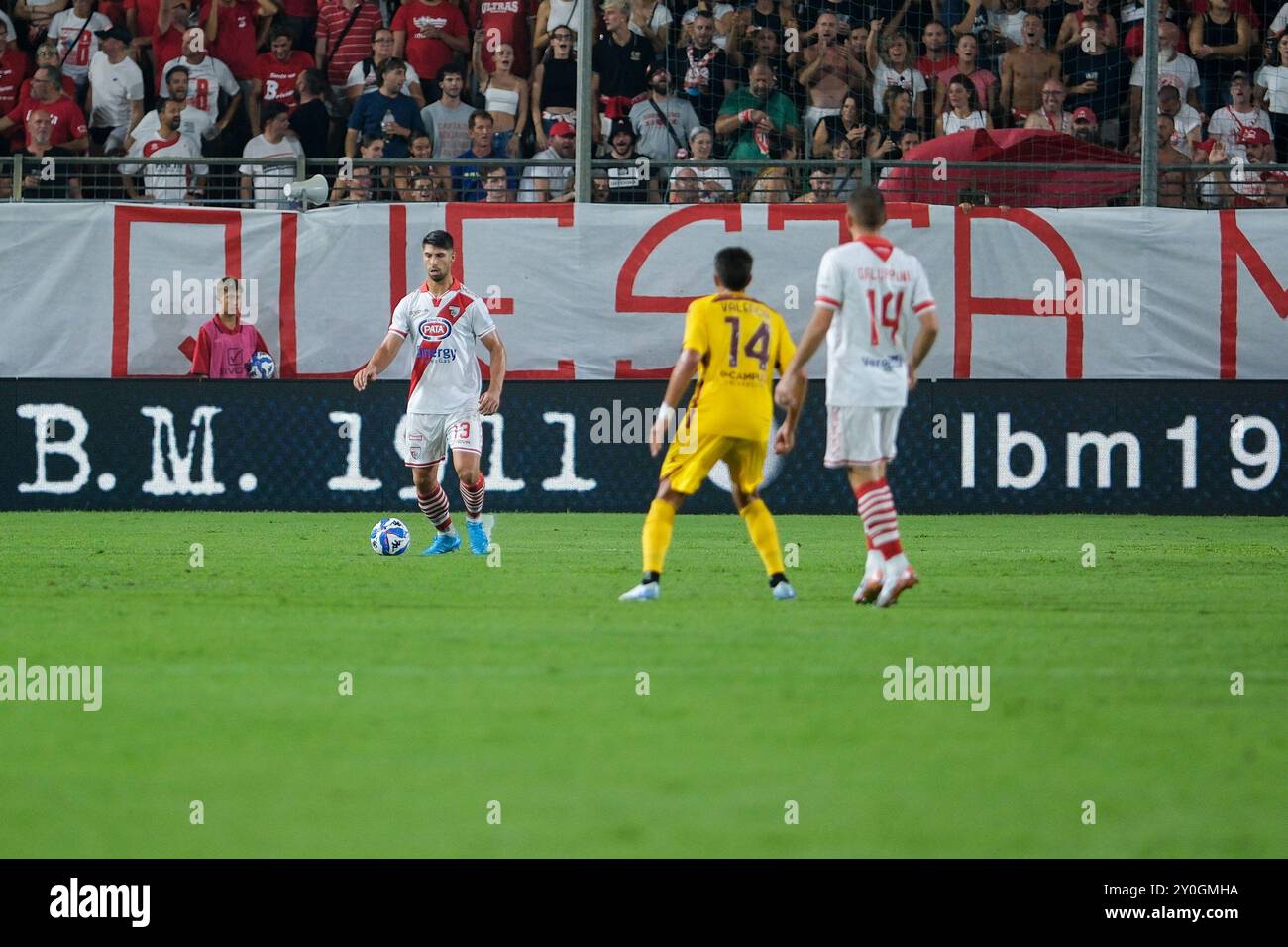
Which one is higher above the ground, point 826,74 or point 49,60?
point 49,60

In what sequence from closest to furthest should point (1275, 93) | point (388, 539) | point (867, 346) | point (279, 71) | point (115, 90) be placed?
point (867, 346)
point (388, 539)
point (1275, 93)
point (115, 90)
point (279, 71)

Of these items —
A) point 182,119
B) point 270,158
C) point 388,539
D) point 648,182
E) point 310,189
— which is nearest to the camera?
point 388,539

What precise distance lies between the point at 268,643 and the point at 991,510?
10228 mm

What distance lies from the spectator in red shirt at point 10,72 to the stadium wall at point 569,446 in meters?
3.78

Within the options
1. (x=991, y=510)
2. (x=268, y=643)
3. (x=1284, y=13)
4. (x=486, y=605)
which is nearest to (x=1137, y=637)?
(x=486, y=605)

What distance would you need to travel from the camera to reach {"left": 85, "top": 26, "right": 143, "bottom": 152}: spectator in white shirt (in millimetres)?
18797

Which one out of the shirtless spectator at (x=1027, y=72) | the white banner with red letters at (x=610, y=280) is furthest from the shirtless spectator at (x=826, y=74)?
the shirtless spectator at (x=1027, y=72)

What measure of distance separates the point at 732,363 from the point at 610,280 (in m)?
7.59

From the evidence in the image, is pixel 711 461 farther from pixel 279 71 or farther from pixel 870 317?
pixel 279 71

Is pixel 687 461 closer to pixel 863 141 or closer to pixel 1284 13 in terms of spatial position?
pixel 863 141

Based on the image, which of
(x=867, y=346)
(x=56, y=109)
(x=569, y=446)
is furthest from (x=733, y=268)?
(x=56, y=109)

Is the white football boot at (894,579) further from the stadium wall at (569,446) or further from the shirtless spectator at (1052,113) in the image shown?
the shirtless spectator at (1052,113)

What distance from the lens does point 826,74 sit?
18141 mm

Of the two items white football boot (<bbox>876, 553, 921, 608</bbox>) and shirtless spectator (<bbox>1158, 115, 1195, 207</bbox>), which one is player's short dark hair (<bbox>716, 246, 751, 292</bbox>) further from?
shirtless spectator (<bbox>1158, 115, 1195, 207</bbox>)
